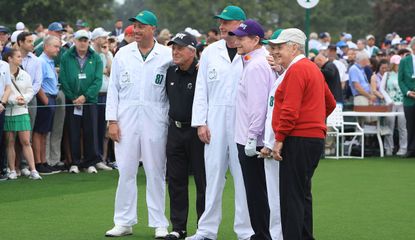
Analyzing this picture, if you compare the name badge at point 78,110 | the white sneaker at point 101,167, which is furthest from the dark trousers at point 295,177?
the white sneaker at point 101,167

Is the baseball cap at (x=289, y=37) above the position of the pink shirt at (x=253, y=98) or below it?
above

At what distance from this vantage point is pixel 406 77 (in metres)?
21.2

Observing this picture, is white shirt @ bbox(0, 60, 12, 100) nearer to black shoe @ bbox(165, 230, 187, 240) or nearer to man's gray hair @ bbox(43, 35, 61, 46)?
man's gray hair @ bbox(43, 35, 61, 46)

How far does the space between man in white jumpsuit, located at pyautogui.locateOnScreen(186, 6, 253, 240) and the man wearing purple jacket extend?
23cm

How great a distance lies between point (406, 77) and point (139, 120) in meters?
11.5

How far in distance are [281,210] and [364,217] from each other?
350 cm

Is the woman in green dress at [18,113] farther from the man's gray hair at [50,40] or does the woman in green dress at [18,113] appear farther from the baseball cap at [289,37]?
the baseball cap at [289,37]

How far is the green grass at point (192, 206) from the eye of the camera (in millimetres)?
11227

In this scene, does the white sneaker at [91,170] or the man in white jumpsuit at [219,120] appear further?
the white sneaker at [91,170]

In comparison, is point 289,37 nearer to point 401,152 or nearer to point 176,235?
point 176,235

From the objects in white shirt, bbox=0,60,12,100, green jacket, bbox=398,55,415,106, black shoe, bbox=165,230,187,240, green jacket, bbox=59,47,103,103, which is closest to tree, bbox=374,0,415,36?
green jacket, bbox=398,55,415,106

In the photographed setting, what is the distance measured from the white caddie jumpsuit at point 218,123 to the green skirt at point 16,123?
21.0 feet

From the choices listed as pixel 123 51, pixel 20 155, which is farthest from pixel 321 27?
pixel 123 51

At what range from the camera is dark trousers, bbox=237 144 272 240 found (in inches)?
390
